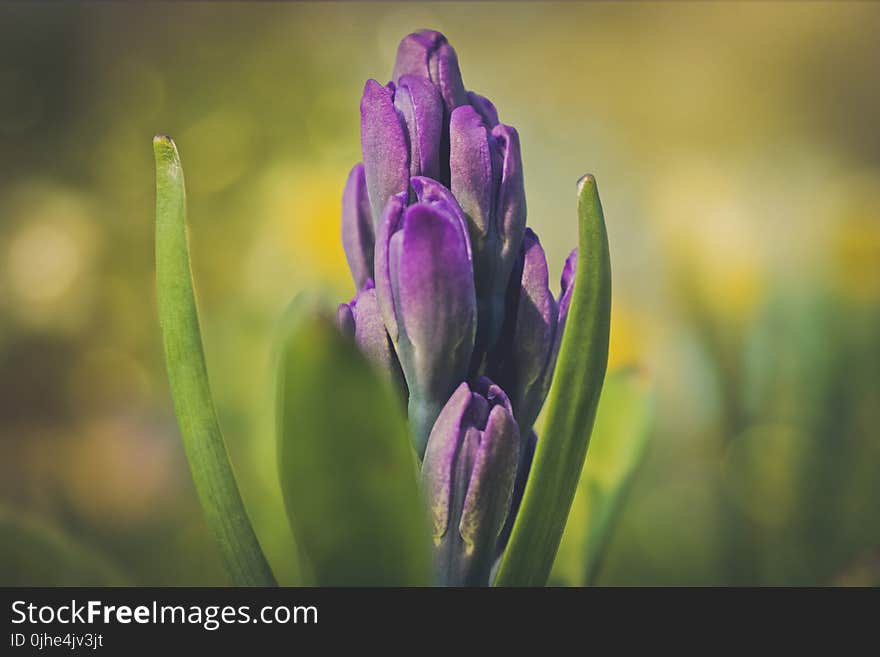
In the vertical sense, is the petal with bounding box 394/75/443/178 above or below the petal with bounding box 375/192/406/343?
above

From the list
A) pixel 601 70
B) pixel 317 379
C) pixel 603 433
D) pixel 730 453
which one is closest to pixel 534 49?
pixel 601 70

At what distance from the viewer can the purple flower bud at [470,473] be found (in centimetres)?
44

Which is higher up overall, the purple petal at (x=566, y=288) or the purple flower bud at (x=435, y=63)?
the purple flower bud at (x=435, y=63)

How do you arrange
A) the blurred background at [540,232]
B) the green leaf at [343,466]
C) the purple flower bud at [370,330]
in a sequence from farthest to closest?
the blurred background at [540,232] → the purple flower bud at [370,330] → the green leaf at [343,466]

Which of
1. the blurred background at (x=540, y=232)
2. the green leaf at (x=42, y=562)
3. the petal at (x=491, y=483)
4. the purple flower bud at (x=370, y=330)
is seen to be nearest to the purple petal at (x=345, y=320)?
the purple flower bud at (x=370, y=330)

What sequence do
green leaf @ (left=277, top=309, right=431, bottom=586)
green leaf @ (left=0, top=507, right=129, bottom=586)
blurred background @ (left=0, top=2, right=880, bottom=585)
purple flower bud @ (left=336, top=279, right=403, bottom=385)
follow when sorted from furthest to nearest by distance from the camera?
blurred background @ (left=0, top=2, right=880, bottom=585) → green leaf @ (left=0, top=507, right=129, bottom=586) → purple flower bud @ (left=336, top=279, right=403, bottom=385) → green leaf @ (left=277, top=309, right=431, bottom=586)

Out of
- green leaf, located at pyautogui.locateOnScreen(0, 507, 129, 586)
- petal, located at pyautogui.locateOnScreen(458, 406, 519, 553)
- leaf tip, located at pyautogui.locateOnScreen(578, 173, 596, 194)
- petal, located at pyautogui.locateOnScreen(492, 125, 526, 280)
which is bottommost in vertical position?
petal, located at pyautogui.locateOnScreen(458, 406, 519, 553)

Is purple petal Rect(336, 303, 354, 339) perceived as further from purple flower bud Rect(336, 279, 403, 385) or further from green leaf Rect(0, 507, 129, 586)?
green leaf Rect(0, 507, 129, 586)

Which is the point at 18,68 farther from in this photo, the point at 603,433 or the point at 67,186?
the point at 603,433

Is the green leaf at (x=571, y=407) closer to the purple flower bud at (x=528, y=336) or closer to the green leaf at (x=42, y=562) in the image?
the purple flower bud at (x=528, y=336)

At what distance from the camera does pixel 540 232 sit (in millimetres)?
1240

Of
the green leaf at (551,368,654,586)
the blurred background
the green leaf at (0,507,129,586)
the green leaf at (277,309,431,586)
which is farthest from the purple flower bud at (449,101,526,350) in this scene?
the blurred background

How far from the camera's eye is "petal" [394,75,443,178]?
47cm

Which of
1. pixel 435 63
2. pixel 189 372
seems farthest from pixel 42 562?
pixel 435 63
